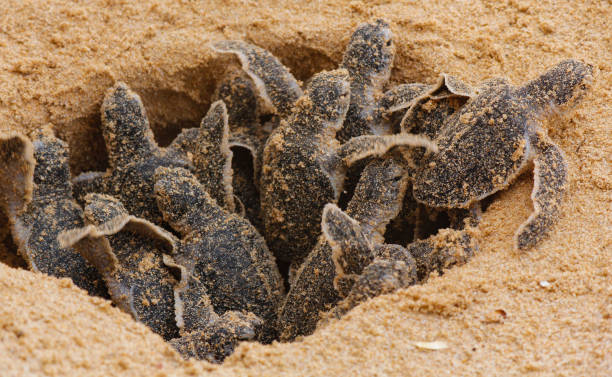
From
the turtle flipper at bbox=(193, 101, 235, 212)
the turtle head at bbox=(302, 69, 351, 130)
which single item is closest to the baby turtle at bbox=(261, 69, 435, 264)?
the turtle head at bbox=(302, 69, 351, 130)

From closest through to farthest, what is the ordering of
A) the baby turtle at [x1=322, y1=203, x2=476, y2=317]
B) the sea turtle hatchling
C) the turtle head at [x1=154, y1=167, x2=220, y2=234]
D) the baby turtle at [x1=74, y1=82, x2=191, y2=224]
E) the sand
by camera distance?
the sand, the baby turtle at [x1=322, y1=203, x2=476, y2=317], the sea turtle hatchling, the turtle head at [x1=154, y1=167, x2=220, y2=234], the baby turtle at [x1=74, y1=82, x2=191, y2=224]

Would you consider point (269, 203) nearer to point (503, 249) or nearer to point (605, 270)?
point (503, 249)

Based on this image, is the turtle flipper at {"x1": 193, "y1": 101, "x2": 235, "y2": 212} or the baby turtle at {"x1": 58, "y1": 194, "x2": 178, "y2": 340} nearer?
the baby turtle at {"x1": 58, "y1": 194, "x2": 178, "y2": 340}

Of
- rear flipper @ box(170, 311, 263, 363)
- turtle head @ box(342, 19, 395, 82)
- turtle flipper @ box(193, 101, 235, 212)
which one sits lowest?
rear flipper @ box(170, 311, 263, 363)

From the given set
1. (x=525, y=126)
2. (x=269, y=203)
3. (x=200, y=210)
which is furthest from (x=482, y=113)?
(x=200, y=210)

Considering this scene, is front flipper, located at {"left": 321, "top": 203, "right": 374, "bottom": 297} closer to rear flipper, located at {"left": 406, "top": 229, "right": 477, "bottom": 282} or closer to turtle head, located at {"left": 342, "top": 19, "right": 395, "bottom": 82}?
rear flipper, located at {"left": 406, "top": 229, "right": 477, "bottom": 282}

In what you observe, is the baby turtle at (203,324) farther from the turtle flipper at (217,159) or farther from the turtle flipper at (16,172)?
Result: the turtle flipper at (16,172)

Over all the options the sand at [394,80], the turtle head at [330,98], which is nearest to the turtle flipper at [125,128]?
the sand at [394,80]

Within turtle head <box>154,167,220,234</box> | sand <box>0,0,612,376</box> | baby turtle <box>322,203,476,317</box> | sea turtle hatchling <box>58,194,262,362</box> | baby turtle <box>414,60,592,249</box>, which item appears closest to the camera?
sand <box>0,0,612,376</box>
